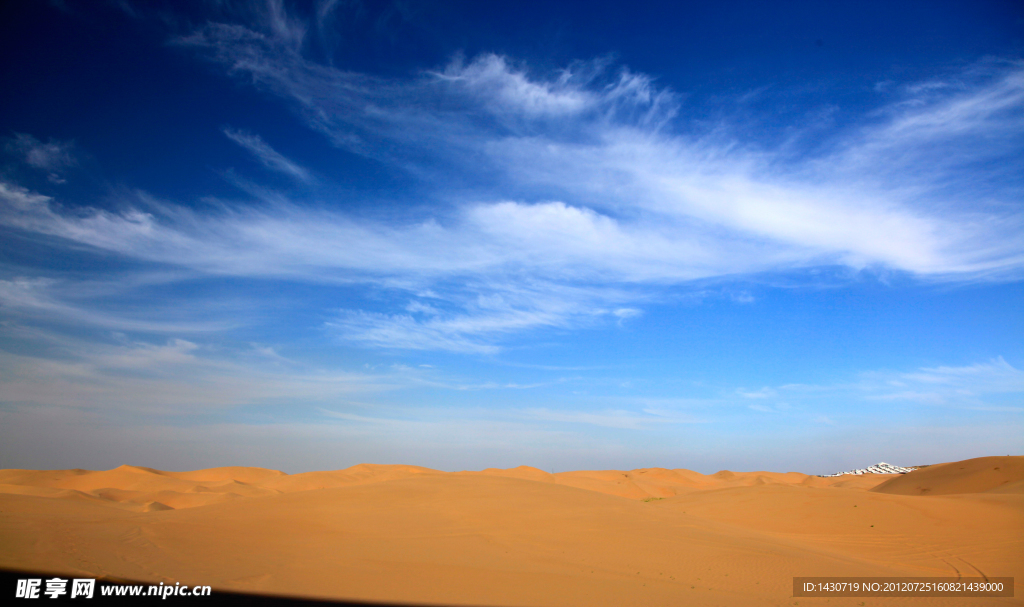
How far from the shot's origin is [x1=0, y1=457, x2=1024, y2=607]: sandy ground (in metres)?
8.95

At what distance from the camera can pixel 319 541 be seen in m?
12.2

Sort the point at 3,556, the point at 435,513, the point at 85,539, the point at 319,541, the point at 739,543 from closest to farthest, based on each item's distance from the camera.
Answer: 1. the point at 3,556
2. the point at 85,539
3. the point at 319,541
4. the point at 739,543
5. the point at 435,513

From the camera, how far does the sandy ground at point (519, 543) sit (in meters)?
8.95

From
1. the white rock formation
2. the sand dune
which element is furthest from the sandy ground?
the white rock formation

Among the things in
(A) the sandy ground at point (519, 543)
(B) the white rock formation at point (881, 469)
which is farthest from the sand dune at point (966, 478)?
(B) the white rock formation at point (881, 469)

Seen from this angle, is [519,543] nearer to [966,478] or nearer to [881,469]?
[966,478]

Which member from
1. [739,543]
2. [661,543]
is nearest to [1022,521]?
[739,543]

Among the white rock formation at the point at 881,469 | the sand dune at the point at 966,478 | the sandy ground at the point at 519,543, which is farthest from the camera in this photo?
the white rock formation at the point at 881,469

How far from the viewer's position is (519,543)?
12352mm

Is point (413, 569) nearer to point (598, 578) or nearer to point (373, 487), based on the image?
point (598, 578)

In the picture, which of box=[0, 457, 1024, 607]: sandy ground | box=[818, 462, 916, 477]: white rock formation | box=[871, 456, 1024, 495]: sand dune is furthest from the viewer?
box=[818, 462, 916, 477]: white rock formation

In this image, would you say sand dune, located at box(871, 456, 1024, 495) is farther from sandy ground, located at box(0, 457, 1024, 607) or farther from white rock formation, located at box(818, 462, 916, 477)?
white rock formation, located at box(818, 462, 916, 477)

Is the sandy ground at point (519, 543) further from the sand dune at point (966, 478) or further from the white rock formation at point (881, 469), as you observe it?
the white rock formation at point (881, 469)

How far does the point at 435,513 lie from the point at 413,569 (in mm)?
5844
